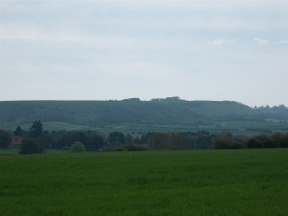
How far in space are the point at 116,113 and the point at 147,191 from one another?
131m

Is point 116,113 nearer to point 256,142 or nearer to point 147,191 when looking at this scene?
point 256,142

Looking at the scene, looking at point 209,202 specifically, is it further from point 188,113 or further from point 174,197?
point 188,113

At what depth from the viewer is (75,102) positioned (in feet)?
511

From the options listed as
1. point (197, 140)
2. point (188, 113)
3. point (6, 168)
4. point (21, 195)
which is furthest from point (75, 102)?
point (21, 195)

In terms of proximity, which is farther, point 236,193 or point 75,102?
point 75,102

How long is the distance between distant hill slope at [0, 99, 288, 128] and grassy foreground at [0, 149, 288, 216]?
342ft

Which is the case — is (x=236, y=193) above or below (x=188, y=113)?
below

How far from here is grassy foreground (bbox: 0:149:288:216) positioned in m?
14.2

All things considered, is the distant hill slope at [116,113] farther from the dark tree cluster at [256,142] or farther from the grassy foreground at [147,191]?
the grassy foreground at [147,191]

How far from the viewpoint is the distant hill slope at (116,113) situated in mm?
135875

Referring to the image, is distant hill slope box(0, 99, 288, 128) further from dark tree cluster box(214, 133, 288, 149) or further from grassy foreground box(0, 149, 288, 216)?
grassy foreground box(0, 149, 288, 216)

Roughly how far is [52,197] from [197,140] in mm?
63913

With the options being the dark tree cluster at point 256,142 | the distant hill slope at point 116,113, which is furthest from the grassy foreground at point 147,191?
the distant hill slope at point 116,113

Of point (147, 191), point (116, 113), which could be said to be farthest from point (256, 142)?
point (116, 113)
